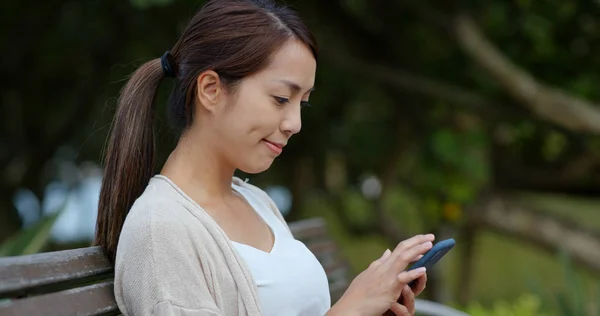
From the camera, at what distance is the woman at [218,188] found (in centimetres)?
175

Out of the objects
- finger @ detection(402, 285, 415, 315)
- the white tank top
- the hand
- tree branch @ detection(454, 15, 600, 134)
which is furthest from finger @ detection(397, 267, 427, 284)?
tree branch @ detection(454, 15, 600, 134)

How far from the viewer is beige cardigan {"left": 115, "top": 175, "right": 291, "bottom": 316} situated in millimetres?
1709

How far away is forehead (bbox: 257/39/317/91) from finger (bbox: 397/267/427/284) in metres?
0.42

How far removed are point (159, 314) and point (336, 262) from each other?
201 centimetres

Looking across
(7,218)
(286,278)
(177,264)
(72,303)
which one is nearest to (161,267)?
(177,264)

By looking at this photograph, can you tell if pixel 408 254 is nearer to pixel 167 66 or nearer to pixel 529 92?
pixel 167 66

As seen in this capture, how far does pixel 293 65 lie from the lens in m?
1.92

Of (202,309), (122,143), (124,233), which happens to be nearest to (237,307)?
(202,309)

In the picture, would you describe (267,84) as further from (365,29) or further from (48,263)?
(365,29)

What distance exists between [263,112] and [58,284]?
0.50 m

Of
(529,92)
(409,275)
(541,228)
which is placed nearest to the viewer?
(409,275)

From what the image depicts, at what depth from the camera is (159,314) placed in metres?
1.69

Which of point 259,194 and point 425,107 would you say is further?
point 425,107

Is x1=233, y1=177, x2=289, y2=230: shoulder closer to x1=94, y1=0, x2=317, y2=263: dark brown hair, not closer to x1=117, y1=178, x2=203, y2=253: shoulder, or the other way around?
x1=94, y1=0, x2=317, y2=263: dark brown hair
